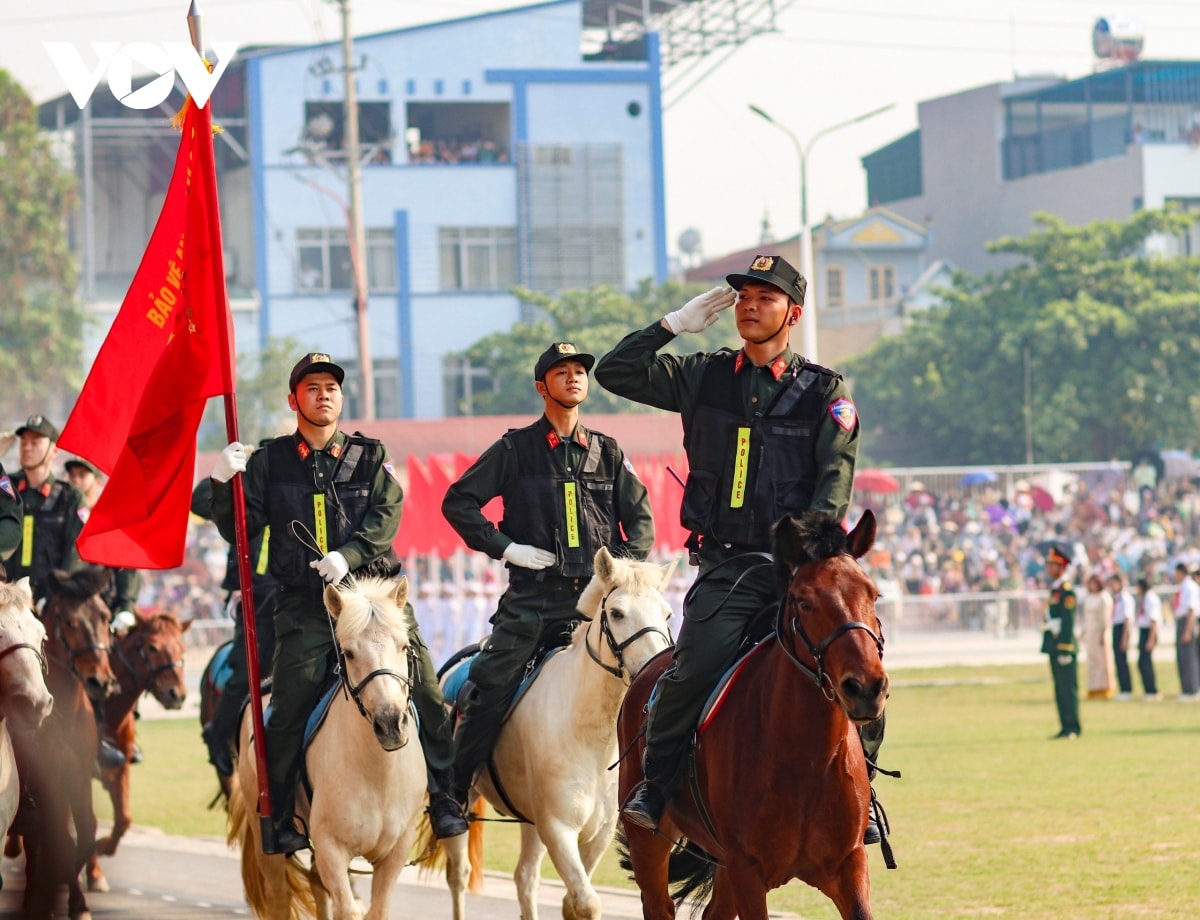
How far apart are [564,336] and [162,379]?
1986 inches

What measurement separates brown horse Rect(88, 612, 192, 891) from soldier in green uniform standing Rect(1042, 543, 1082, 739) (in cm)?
1088

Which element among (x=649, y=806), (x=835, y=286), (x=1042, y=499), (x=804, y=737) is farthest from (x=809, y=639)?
(x=835, y=286)

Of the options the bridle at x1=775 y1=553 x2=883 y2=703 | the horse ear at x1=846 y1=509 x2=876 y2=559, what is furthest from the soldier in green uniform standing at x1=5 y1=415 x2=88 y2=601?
the horse ear at x1=846 y1=509 x2=876 y2=559

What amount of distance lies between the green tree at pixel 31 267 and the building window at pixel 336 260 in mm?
12065

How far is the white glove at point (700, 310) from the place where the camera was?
759cm

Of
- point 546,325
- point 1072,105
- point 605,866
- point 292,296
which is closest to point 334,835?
point 605,866

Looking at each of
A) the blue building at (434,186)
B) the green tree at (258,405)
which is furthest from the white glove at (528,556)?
the blue building at (434,186)

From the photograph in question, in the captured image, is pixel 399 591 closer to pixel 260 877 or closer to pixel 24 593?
pixel 24 593

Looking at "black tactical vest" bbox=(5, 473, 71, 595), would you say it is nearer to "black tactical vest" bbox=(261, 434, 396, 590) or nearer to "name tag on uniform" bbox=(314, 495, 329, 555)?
"black tactical vest" bbox=(261, 434, 396, 590)

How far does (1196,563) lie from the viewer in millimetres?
36875

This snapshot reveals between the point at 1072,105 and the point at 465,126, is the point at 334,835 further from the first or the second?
the point at 1072,105

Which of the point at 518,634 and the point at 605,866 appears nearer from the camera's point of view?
the point at 518,634

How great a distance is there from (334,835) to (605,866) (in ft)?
18.8

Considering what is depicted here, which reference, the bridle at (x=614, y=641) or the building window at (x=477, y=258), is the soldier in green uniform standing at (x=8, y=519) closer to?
the bridle at (x=614, y=641)
